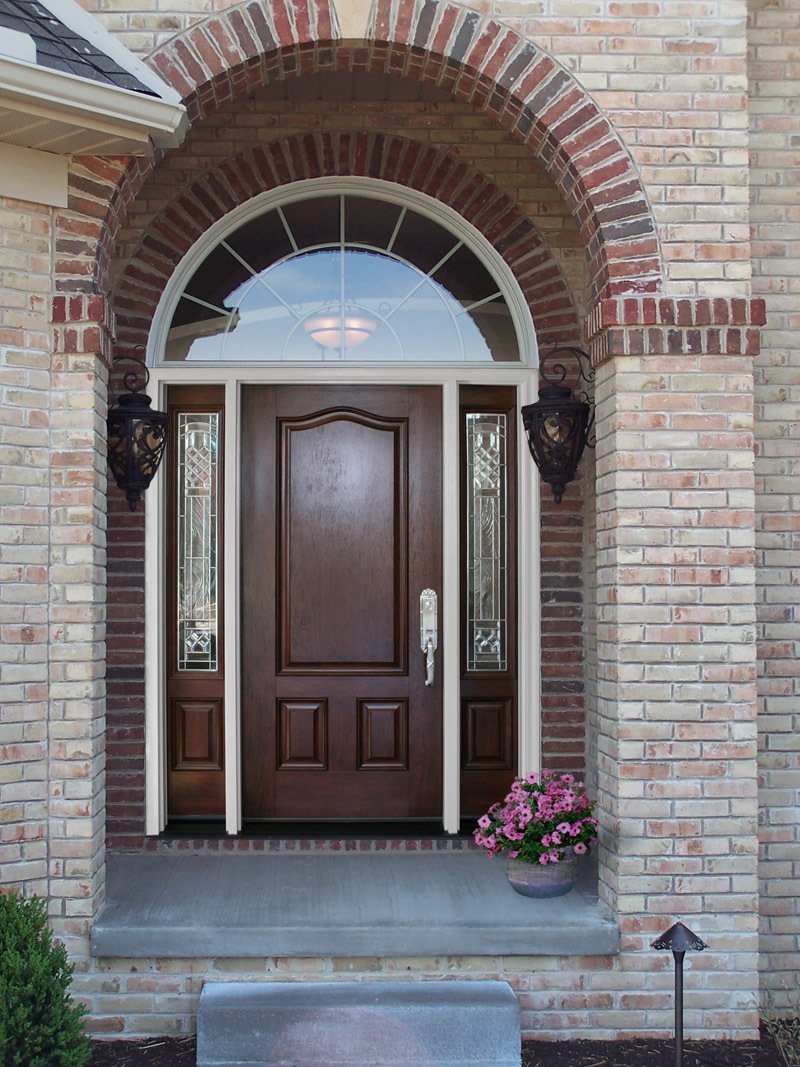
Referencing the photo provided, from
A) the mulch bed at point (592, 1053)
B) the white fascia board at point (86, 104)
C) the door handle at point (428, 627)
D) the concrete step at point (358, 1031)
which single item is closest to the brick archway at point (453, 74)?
the white fascia board at point (86, 104)

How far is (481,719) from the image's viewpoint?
4910mm

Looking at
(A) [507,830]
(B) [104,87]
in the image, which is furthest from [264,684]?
(B) [104,87]

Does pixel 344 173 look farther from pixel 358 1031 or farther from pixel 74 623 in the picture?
pixel 358 1031

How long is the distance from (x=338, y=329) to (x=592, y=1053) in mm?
3280

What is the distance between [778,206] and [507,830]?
277cm

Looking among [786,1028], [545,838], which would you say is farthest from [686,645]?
[786,1028]

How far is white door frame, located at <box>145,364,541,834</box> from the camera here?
470cm

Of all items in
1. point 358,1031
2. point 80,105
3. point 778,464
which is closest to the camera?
point 80,105

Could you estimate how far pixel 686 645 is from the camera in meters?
3.70

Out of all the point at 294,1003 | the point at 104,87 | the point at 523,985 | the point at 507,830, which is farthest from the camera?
the point at 507,830

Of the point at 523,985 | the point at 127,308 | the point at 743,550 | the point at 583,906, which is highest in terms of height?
the point at 127,308

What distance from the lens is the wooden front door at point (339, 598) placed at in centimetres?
491

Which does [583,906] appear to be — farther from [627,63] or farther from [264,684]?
[627,63]

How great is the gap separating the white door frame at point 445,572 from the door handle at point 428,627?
A: 6 cm
